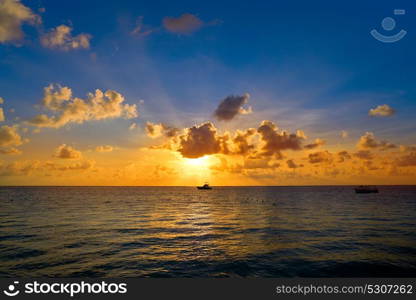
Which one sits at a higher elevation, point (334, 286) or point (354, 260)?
point (334, 286)

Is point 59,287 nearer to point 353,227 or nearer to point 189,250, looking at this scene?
point 189,250

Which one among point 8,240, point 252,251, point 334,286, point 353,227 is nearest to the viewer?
point 334,286

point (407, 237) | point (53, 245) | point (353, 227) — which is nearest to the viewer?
point (53, 245)

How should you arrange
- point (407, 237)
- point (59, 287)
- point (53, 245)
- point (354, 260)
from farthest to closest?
1. point (407, 237)
2. point (53, 245)
3. point (354, 260)
4. point (59, 287)

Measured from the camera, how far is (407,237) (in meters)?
34.7

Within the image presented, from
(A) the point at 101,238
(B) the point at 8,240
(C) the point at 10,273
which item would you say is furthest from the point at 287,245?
(B) the point at 8,240

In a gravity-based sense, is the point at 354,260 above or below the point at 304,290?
below

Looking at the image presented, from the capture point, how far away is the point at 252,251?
27.5 metres

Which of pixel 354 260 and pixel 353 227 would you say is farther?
pixel 353 227

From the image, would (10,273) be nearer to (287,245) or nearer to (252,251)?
(252,251)

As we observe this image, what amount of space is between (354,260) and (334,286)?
41.5ft

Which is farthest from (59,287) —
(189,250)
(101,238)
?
(101,238)

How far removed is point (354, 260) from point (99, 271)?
23.7 metres

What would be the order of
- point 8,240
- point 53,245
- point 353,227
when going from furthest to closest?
point 353,227
point 8,240
point 53,245
